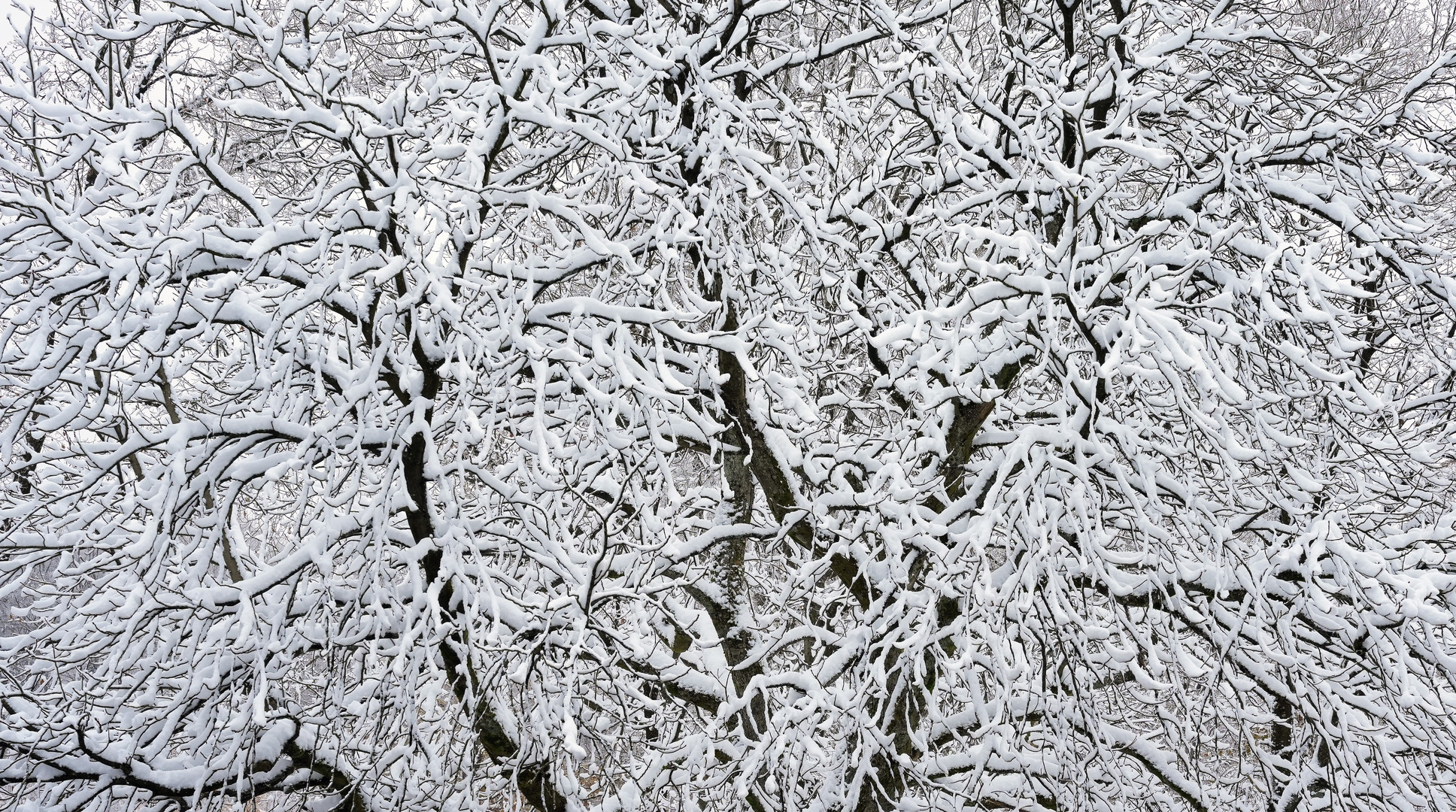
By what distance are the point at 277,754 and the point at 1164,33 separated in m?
5.14

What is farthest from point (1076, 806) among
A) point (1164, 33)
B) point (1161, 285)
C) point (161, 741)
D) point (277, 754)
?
point (1164, 33)

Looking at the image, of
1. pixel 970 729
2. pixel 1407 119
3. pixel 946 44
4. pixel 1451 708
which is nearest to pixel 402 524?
pixel 970 729

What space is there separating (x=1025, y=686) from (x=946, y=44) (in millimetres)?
3416

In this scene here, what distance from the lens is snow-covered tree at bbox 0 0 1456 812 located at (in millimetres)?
3375

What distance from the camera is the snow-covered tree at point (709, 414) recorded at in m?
3.38

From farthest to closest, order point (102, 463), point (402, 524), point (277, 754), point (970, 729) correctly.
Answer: point (970, 729) → point (402, 524) → point (277, 754) → point (102, 463)

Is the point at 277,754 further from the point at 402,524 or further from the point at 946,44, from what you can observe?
the point at 946,44

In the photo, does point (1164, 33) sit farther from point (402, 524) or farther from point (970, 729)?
point (402, 524)

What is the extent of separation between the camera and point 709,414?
15.0 feet

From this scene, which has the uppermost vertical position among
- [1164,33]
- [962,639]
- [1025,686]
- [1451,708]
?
[1164,33]

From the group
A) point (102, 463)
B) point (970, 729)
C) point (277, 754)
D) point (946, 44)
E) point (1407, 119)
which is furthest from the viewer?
point (946, 44)

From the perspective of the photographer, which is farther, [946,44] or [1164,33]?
[946,44]

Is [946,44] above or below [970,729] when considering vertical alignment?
above

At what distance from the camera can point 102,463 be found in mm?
3553
